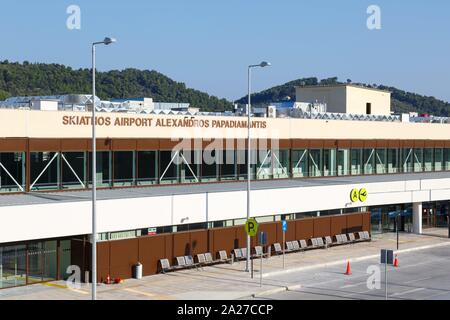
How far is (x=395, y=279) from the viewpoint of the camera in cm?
3766

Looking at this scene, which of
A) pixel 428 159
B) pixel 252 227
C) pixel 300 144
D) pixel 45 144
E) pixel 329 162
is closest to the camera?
pixel 252 227

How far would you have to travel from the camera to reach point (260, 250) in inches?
1676

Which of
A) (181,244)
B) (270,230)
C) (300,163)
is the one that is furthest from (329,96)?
(181,244)

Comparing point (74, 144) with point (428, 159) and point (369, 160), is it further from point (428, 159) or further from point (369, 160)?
point (428, 159)

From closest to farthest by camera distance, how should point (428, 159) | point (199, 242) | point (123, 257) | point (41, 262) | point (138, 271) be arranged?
point (41, 262) → point (123, 257) → point (138, 271) → point (199, 242) → point (428, 159)

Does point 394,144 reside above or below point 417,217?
above

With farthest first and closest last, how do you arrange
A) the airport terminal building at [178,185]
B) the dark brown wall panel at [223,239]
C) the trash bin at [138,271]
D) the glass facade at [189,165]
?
the dark brown wall panel at [223,239] → the glass facade at [189,165] → the trash bin at [138,271] → the airport terminal building at [178,185]

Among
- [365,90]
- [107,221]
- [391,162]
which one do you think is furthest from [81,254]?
[365,90]

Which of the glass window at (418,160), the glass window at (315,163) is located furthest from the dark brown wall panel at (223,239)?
the glass window at (418,160)

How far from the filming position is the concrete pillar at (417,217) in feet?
182

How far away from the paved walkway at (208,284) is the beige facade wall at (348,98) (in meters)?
27.5

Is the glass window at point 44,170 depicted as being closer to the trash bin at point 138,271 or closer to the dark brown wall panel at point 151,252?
the dark brown wall panel at point 151,252

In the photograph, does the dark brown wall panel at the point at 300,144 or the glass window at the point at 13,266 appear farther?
the dark brown wall panel at the point at 300,144

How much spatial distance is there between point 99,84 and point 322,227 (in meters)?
96.1
